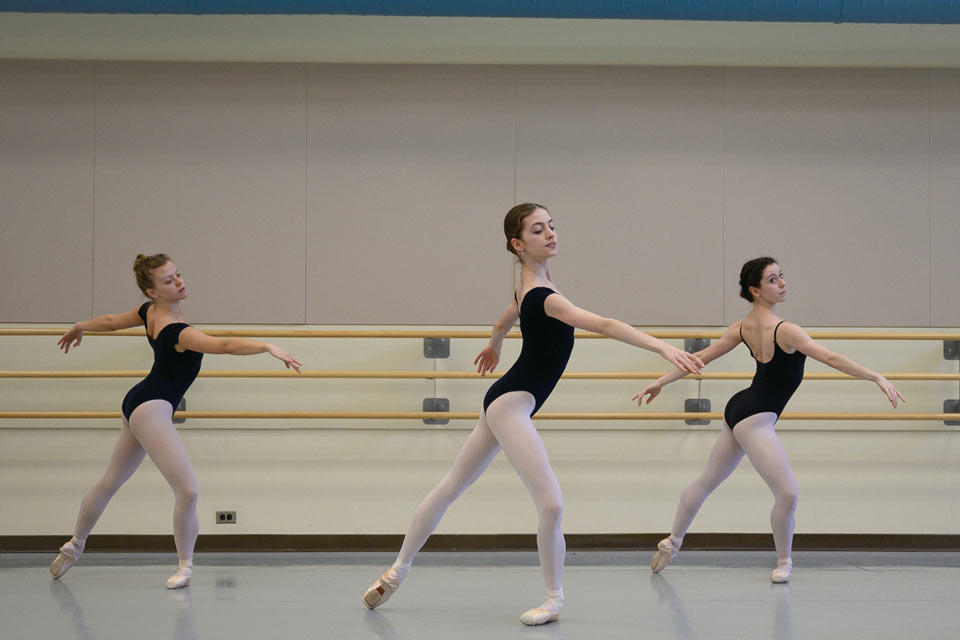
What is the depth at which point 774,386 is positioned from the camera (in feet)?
12.4

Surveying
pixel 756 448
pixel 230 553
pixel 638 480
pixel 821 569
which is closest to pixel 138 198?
pixel 230 553

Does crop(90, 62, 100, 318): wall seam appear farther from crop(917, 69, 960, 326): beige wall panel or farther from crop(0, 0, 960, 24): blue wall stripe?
crop(917, 69, 960, 326): beige wall panel

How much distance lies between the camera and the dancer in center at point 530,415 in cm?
292

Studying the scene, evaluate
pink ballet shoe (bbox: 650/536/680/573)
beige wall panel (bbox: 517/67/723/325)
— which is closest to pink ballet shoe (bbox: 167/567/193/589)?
pink ballet shoe (bbox: 650/536/680/573)

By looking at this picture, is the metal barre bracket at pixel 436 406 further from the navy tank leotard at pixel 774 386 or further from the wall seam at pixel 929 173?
the wall seam at pixel 929 173

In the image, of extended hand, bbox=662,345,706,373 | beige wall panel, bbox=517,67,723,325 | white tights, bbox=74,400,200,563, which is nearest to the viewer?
extended hand, bbox=662,345,706,373

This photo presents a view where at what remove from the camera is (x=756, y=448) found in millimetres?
3691

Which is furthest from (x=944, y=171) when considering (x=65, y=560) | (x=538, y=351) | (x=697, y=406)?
(x=65, y=560)

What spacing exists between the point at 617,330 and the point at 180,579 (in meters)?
2.08

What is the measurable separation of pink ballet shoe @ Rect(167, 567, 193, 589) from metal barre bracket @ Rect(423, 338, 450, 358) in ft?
5.30

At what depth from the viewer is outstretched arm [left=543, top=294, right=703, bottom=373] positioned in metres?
2.61

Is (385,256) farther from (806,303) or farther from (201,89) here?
(806,303)

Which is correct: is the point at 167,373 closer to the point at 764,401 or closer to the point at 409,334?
the point at 409,334

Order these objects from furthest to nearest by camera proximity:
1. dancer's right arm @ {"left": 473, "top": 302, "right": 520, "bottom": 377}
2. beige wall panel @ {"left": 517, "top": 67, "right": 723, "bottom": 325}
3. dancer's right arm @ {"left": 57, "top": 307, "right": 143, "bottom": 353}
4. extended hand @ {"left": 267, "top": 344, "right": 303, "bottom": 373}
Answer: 1. beige wall panel @ {"left": 517, "top": 67, "right": 723, "bottom": 325}
2. dancer's right arm @ {"left": 57, "top": 307, "right": 143, "bottom": 353}
3. dancer's right arm @ {"left": 473, "top": 302, "right": 520, "bottom": 377}
4. extended hand @ {"left": 267, "top": 344, "right": 303, "bottom": 373}
